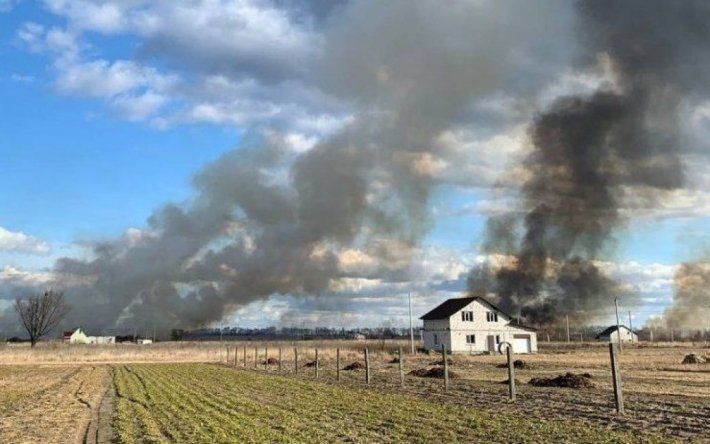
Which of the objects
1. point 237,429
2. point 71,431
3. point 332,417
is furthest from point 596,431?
point 71,431

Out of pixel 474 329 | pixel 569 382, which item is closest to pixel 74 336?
pixel 474 329

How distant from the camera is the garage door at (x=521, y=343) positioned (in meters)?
81.1

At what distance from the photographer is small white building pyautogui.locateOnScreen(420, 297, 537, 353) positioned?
259ft

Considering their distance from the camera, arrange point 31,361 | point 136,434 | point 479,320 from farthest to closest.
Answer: point 479,320 → point 31,361 → point 136,434

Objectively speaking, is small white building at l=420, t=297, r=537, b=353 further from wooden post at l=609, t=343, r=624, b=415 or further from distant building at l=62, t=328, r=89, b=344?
distant building at l=62, t=328, r=89, b=344

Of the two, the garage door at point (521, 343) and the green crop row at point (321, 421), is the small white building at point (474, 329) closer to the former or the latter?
the garage door at point (521, 343)

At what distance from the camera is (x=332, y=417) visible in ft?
57.8

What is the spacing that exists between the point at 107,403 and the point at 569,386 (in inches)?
737

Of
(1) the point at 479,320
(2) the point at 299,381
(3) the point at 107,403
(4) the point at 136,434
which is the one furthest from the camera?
(1) the point at 479,320

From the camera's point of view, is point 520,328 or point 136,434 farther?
point 520,328

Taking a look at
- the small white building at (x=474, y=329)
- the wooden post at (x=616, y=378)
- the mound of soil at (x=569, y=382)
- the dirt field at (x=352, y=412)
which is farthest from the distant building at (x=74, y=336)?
the wooden post at (x=616, y=378)

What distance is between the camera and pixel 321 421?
660 inches

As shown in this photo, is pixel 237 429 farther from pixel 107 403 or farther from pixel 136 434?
pixel 107 403

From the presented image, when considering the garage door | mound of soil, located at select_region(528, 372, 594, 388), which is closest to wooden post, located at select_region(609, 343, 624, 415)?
mound of soil, located at select_region(528, 372, 594, 388)
